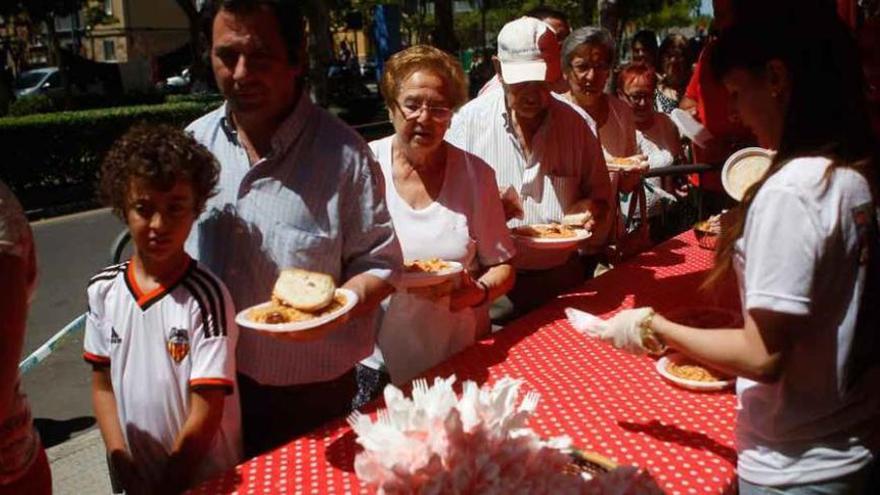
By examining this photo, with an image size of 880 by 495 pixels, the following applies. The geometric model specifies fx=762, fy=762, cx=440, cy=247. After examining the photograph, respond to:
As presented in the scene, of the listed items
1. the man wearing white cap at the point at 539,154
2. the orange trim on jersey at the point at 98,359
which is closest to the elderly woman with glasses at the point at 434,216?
the man wearing white cap at the point at 539,154

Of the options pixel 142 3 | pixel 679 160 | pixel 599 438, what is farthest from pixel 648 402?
pixel 142 3

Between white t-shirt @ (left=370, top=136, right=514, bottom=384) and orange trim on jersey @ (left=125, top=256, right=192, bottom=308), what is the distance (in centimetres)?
86

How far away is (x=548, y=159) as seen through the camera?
3.07 m

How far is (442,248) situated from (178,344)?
3.38 feet

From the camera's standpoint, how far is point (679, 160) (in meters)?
4.99

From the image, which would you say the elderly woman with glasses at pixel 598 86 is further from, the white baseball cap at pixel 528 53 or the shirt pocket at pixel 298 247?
the shirt pocket at pixel 298 247

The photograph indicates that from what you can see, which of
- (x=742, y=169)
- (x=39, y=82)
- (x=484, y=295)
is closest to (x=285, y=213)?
(x=484, y=295)

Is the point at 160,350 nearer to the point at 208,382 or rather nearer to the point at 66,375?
the point at 208,382

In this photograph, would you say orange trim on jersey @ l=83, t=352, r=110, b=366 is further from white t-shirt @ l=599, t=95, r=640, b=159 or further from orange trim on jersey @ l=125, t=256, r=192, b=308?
white t-shirt @ l=599, t=95, r=640, b=159

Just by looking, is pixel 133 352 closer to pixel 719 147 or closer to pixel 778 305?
pixel 778 305

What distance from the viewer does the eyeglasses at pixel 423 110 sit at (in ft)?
7.81

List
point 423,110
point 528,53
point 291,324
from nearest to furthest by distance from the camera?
point 291,324 → point 423,110 → point 528,53

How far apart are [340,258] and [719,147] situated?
2480mm

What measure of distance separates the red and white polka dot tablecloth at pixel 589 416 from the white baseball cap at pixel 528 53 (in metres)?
0.91
